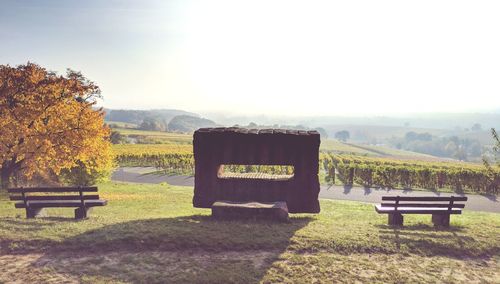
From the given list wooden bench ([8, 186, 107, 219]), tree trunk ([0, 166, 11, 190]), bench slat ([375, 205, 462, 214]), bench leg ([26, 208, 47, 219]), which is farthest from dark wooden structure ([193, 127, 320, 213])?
tree trunk ([0, 166, 11, 190])

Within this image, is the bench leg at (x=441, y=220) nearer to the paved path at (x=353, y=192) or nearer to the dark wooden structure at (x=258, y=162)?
the dark wooden structure at (x=258, y=162)

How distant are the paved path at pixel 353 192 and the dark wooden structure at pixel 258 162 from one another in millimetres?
12127

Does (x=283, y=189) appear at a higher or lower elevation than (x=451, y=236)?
higher

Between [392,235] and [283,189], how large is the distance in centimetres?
446

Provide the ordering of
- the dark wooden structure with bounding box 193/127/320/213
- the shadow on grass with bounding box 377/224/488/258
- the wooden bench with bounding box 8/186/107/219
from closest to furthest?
the shadow on grass with bounding box 377/224/488/258 → the wooden bench with bounding box 8/186/107/219 → the dark wooden structure with bounding box 193/127/320/213

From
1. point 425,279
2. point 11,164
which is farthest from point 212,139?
point 11,164

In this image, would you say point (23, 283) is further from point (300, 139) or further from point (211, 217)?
point (300, 139)

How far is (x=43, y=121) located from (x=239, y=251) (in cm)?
1774

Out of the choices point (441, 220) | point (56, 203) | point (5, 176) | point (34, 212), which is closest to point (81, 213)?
point (56, 203)

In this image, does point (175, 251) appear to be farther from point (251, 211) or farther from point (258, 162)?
point (258, 162)

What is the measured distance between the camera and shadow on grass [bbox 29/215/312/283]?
8086mm

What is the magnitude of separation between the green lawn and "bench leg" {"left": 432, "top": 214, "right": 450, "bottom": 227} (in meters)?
0.33

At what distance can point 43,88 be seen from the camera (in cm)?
2052

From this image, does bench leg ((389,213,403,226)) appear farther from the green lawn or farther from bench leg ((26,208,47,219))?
bench leg ((26,208,47,219))
